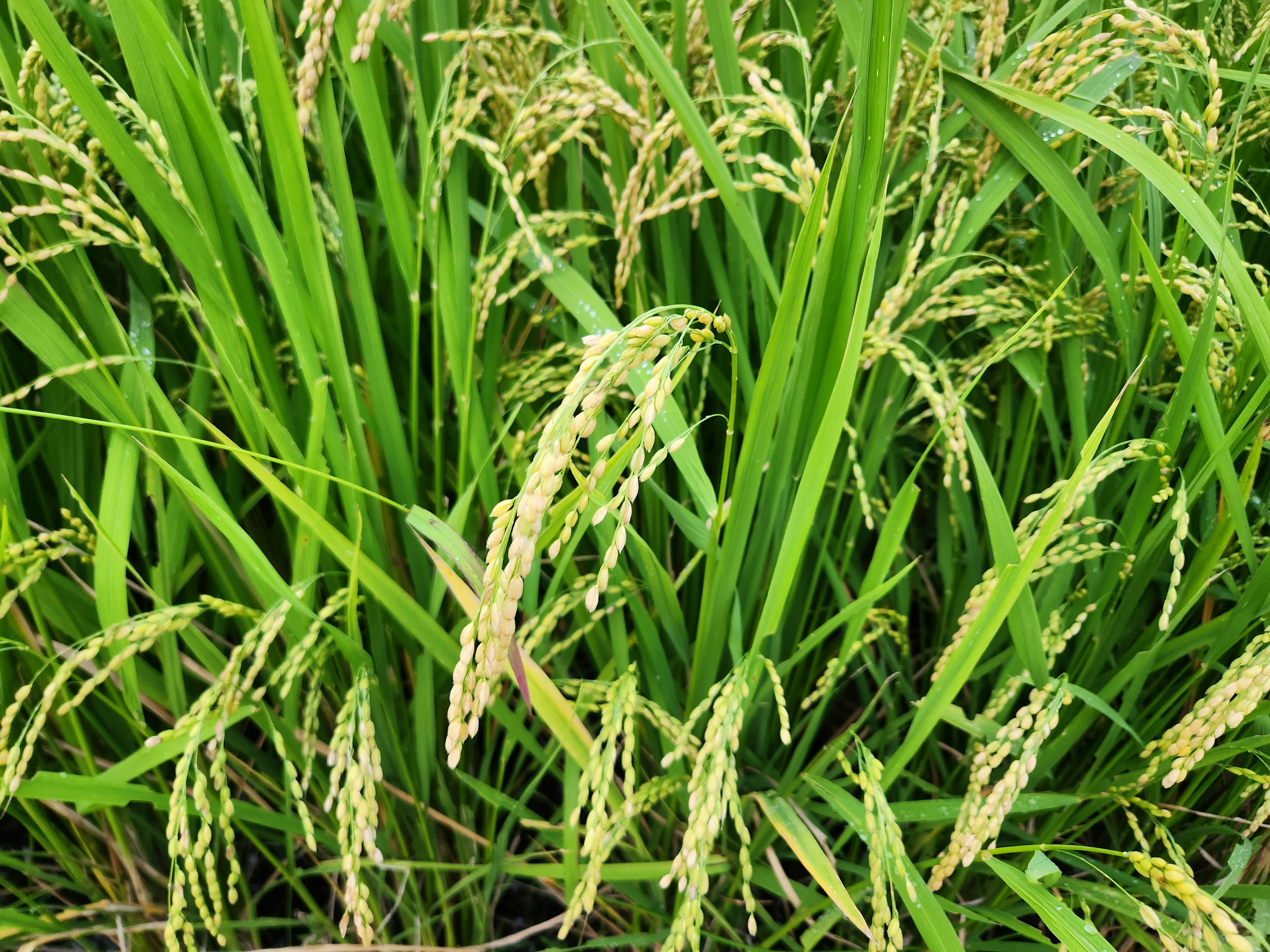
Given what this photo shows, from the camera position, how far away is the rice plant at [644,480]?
34.9 inches

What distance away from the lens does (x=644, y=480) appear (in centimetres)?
76

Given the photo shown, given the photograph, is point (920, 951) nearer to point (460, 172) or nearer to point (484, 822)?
point (484, 822)

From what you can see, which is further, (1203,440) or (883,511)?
(883,511)

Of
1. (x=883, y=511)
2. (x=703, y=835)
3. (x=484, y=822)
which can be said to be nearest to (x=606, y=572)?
(x=703, y=835)

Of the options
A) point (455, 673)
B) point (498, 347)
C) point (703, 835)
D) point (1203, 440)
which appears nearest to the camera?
point (455, 673)

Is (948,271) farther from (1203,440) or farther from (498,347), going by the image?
(498,347)

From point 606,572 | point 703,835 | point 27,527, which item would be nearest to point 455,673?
point 606,572

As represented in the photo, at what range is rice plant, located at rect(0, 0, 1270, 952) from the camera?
89 cm

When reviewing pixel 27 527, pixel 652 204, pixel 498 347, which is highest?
pixel 652 204

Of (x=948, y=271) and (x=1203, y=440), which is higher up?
(x=948, y=271)

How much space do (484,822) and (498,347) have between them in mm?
736

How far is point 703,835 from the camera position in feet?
2.46

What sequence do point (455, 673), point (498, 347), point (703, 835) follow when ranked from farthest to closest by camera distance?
point (498, 347), point (703, 835), point (455, 673)

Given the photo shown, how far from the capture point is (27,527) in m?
1.06
